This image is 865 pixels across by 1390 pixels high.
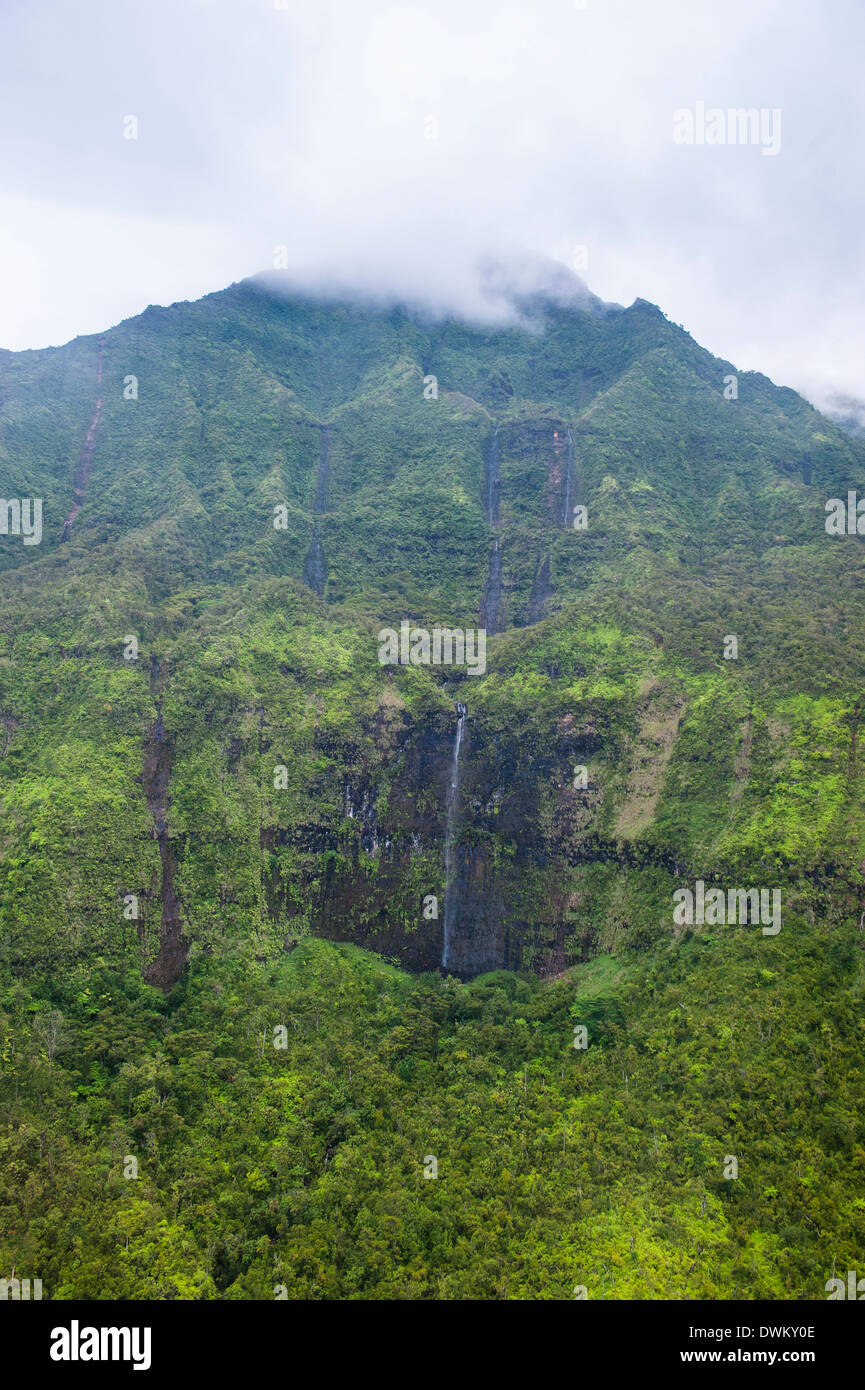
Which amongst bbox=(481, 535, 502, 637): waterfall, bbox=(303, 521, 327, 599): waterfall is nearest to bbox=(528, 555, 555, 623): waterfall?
bbox=(481, 535, 502, 637): waterfall

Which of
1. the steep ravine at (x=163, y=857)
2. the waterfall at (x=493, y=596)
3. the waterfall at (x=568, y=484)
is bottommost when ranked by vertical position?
the steep ravine at (x=163, y=857)

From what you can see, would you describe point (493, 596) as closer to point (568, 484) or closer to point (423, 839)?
point (568, 484)

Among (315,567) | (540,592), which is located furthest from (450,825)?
(315,567)

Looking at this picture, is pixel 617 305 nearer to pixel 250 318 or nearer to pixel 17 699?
pixel 250 318

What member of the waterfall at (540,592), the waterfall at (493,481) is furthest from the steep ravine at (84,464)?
the waterfall at (540,592)

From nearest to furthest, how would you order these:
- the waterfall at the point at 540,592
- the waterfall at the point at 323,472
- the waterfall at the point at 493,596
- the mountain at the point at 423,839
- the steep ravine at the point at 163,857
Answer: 1. the mountain at the point at 423,839
2. the steep ravine at the point at 163,857
3. the waterfall at the point at 540,592
4. the waterfall at the point at 493,596
5. the waterfall at the point at 323,472

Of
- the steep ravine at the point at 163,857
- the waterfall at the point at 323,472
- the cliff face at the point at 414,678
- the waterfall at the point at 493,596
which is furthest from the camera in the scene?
the waterfall at the point at 323,472

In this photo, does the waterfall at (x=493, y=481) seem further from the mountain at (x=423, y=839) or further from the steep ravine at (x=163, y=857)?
the steep ravine at (x=163, y=857)
